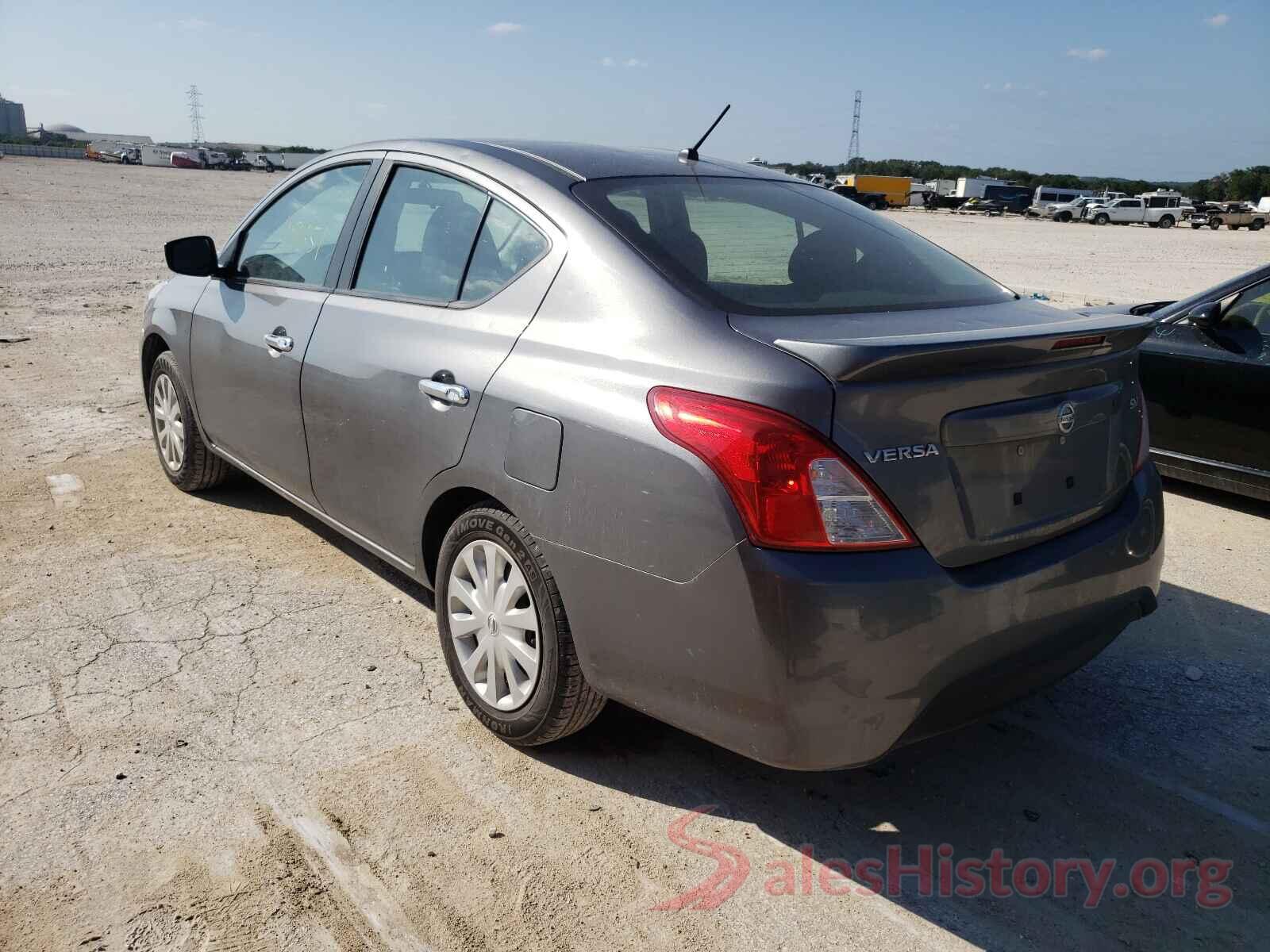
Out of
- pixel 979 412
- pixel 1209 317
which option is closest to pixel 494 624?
pixel 979 412

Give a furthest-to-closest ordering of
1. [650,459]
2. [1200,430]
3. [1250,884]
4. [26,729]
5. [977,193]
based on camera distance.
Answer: [977,193]
[1200,430]
[26,729]
[1250,884]
[650,459]

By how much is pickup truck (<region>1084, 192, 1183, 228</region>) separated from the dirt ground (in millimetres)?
57073

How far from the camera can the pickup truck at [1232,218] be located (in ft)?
174

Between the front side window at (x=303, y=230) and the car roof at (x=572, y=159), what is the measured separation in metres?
0.25

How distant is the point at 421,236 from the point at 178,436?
237 centimetres

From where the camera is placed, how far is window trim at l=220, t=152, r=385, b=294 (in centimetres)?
386

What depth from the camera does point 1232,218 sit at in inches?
2119

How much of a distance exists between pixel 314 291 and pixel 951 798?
278cm

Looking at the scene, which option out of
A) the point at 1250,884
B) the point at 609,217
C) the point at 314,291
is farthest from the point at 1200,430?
the point at 314,291

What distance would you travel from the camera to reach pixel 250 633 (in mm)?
3873

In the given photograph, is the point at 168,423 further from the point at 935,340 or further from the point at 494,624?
the point at 935,340

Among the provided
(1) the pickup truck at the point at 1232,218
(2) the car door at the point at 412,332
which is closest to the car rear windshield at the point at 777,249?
(2) the car door at the point at 412,332

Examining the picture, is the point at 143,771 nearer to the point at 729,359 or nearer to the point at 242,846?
the point at 242,846

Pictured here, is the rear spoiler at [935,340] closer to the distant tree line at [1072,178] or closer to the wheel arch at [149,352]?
the wheel arch at [149,352]
